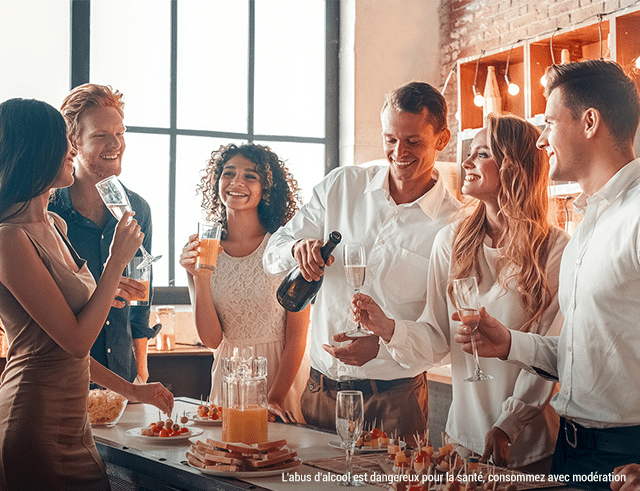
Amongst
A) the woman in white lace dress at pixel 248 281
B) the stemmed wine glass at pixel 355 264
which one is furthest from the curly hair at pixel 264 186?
the stemmed wine glass at pixel 355 264

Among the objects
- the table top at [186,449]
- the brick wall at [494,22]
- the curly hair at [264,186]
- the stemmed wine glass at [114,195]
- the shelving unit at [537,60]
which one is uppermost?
the brick wall at [494,22]

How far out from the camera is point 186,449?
1.94m

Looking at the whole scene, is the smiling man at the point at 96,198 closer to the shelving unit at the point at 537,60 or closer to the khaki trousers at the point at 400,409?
the khaki trousers at the point at 400,409

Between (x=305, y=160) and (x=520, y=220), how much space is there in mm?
3856

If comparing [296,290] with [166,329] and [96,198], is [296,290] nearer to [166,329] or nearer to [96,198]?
[96,198]

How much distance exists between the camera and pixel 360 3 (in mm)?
5641

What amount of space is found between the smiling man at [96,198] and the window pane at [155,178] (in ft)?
8.00

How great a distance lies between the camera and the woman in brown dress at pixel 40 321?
5.77ft

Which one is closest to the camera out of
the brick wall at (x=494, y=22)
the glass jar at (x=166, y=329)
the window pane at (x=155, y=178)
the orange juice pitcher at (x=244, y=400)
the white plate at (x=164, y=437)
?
the orange juice pitcher at (x=244, y=400)

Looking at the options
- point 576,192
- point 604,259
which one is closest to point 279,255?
point 604,259

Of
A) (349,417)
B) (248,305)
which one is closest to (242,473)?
(349,417)

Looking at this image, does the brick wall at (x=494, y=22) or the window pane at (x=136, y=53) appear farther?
the window pane at (x=136, y=53)

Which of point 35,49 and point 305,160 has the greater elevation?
point 35,49

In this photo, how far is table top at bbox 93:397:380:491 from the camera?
162 cm
